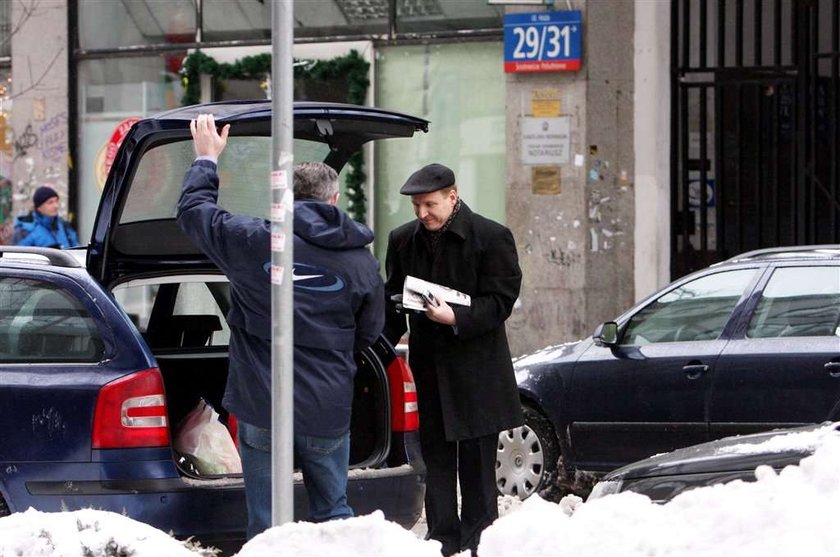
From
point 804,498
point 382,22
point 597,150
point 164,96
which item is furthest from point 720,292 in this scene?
point 164,96

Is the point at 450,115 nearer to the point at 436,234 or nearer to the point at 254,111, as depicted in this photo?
the point at 436,234

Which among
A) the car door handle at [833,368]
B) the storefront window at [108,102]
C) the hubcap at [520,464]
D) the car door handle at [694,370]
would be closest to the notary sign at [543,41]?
the storefront window at [108,102]

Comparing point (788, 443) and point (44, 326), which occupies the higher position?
point (44, 326)

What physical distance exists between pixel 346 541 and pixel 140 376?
177cm

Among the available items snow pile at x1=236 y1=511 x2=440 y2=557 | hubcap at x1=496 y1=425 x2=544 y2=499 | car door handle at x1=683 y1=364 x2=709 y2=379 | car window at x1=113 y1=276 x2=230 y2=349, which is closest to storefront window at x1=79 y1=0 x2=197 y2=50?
hubcap at x1=496 y1=425 x2=544 y2=499

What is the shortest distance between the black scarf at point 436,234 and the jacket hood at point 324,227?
936 mm

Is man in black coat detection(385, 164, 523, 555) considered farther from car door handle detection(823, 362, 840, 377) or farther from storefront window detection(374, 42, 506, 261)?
storefront window detection(374, 42, 506, 261)

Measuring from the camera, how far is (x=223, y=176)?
24.1ft

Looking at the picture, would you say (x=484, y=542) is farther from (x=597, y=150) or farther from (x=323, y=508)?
(x=597, y=150)

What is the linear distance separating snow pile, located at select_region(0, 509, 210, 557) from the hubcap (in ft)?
14.3

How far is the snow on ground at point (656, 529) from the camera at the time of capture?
380 cm

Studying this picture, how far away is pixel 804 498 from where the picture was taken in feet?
12.9

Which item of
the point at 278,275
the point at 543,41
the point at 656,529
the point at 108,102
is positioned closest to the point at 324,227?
the point at 278,275

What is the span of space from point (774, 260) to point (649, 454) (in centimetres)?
129
